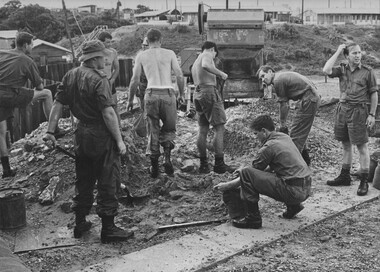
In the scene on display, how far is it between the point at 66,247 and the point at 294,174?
2.35m

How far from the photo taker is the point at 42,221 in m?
5.66

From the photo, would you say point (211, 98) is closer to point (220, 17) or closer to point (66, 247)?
point (66, 247)

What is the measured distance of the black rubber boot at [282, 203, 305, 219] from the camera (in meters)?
5.45

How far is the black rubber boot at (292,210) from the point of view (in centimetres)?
545

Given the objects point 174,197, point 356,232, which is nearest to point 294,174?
point 356,232

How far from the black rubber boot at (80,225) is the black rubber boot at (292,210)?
2.13 metres

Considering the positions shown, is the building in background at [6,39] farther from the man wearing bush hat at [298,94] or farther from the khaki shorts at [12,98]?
the man wearing bush hat at [298,94]

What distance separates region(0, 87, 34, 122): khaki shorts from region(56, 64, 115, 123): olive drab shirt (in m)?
2.16

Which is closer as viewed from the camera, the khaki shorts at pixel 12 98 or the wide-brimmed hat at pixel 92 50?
the wide-brimmed hat at pixel 92 50

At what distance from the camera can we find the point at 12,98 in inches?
268

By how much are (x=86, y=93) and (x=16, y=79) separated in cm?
243

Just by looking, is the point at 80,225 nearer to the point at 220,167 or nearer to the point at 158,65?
the point at 158,65

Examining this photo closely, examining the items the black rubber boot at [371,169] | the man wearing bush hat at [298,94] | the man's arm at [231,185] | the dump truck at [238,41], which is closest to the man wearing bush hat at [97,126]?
the man's arm at [231,185]

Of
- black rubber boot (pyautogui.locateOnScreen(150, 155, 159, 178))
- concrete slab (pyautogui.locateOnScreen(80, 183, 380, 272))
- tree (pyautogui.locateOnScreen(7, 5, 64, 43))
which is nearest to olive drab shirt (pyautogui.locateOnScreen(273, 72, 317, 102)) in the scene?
concrete slab (pyautogui.locateOnScreen(80, 183, 380, 272))
